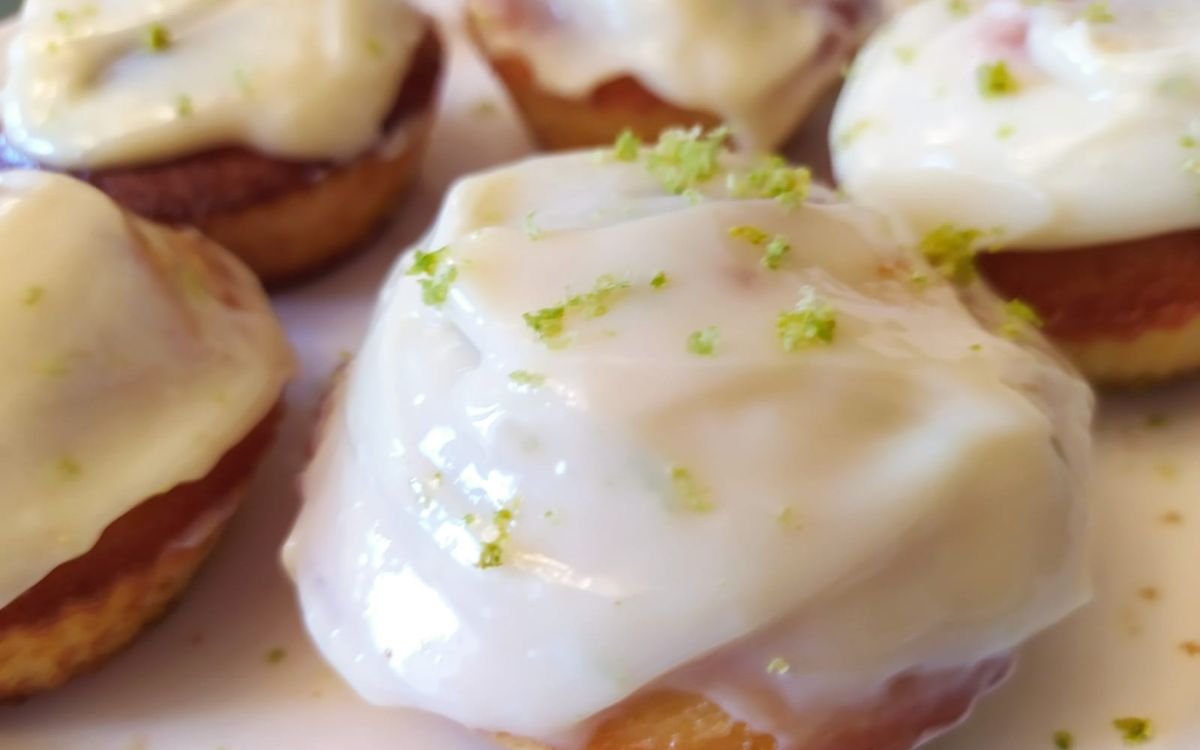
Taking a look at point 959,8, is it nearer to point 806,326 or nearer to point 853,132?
point 853,132

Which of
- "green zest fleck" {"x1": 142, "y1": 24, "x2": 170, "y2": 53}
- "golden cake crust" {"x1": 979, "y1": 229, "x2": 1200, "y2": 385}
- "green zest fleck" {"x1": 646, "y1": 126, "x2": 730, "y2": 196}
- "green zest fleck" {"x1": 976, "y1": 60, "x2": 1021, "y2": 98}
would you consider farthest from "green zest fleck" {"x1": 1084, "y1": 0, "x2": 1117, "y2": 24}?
"green zest fleck" {"x1": 142, "y1": 24, "x2": 170, "y2": 53}

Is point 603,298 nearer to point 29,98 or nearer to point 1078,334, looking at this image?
point 1078,334

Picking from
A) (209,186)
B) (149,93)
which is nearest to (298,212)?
(209,186)

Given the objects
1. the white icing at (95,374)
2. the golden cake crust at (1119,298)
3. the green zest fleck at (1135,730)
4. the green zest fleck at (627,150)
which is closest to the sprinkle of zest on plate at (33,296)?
the white icing at (95,374)

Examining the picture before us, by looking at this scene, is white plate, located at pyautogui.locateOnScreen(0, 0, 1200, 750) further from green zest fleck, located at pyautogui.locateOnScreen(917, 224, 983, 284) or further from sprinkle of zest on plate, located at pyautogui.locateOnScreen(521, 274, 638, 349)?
sprinkle of zest on plate, located at pyautogui.locateOnScreen(521, 274, 638, 349)

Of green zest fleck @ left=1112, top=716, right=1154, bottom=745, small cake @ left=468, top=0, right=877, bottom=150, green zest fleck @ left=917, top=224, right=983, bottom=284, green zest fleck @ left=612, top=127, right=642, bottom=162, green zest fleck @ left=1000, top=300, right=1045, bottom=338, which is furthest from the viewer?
small cake @ left=468, top=0, right=877, bottom=150
